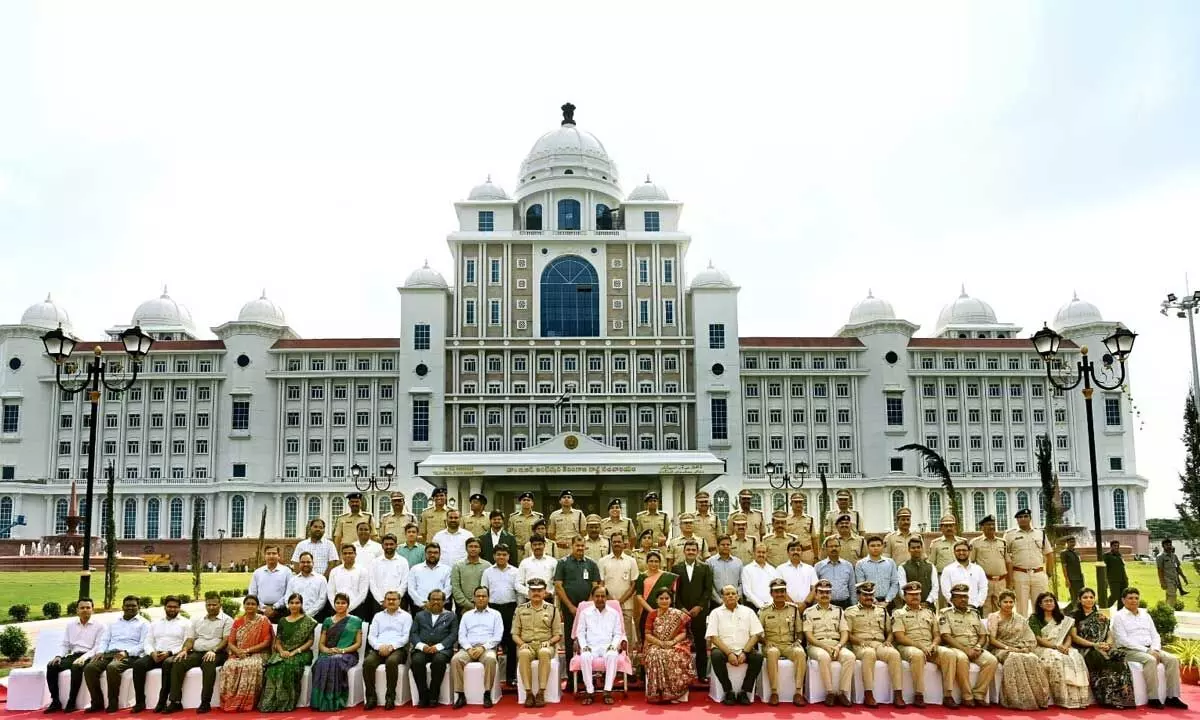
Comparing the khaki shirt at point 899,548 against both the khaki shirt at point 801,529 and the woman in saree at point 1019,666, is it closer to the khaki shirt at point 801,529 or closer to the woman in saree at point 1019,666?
the khaki shirt at point 801,529

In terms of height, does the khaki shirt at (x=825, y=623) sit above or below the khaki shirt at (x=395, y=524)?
below

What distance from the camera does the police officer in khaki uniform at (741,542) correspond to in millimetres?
13617

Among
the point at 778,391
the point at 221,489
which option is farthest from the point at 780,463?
the point at 221,489

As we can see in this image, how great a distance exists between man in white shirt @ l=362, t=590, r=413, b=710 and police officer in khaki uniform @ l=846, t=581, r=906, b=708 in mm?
5092

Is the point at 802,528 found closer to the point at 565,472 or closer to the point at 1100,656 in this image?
the point at 1100,656

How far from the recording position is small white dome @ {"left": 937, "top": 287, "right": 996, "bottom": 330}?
70.5 metres

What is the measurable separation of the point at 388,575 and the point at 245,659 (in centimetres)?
202

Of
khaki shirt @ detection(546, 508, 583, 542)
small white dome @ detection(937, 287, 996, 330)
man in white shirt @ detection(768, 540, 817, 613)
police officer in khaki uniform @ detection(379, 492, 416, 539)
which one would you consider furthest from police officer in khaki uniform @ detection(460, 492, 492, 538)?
small white dome @ detection(937, 287, 996, 330)

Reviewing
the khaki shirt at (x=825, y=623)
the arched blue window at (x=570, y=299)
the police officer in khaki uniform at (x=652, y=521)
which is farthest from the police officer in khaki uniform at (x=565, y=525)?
the arched blue window at (x=570, y=299)

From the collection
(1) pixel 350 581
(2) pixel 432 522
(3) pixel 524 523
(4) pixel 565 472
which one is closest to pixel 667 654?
(1) pixel 350 581

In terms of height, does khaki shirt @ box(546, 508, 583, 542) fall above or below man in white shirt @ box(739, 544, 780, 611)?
above

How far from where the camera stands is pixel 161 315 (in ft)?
227

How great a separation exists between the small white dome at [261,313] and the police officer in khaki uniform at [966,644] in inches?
2088

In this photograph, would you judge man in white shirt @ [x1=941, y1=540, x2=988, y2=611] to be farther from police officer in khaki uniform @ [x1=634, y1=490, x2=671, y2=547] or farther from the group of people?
police officer in khaki uniform @ [x1=634, y1=490, x2=671, y2=547]
